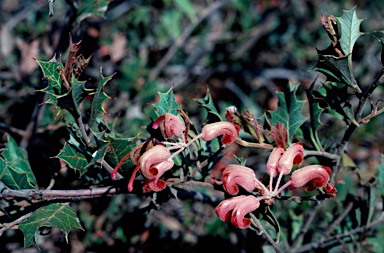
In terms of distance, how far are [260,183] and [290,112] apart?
0.86 ft

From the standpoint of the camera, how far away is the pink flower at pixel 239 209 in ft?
2.45

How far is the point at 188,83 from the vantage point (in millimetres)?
2301

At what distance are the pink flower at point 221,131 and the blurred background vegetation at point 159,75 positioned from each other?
29 centimetres

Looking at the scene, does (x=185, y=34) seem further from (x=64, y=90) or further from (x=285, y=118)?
(x=64, y=90)

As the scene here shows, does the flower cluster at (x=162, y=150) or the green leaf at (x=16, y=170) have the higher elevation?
the flower cluster at (x=162, y=150)

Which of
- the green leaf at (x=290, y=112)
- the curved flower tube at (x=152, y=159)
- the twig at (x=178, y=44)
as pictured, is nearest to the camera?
the curved flower tube at (x=152, y=159)

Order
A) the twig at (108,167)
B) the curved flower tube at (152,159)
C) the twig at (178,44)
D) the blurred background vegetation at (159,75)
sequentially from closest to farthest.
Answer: the curved flower tube at (152,159) < the twig at (108,167) < the blurred background vegetation at (159,75) < the twig at (178,44)

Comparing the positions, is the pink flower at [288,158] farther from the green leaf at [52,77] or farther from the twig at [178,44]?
the twig at [178,44]

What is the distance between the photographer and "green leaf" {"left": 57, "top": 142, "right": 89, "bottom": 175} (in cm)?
81

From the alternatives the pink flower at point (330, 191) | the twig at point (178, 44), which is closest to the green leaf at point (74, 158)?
the pink flower at point (330, 191)

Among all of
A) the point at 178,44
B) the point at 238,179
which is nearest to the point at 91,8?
the point at 238,179

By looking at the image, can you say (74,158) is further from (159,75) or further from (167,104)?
(159,75)

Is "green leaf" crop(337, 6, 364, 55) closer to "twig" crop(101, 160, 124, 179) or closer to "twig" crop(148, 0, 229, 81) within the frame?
"twig" crop(101, 160, 124, 179)

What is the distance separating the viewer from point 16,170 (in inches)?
37.1
